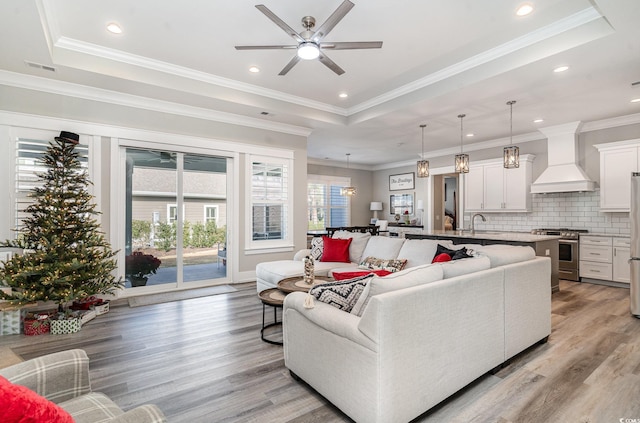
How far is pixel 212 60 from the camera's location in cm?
391

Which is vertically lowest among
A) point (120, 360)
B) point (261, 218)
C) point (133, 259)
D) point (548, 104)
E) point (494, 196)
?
point (120, 360)

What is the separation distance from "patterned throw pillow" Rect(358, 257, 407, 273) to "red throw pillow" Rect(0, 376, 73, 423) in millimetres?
3468

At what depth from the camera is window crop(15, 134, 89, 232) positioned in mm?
3812

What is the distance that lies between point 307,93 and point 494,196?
183 inches

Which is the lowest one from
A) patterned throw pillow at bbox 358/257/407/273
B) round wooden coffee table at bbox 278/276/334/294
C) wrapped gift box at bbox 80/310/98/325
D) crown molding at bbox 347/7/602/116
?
wrapped gift box at bbox 80/310/98/325

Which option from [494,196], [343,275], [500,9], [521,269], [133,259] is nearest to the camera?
[521,269]

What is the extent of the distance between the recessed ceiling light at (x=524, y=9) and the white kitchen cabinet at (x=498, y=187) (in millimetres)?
4103

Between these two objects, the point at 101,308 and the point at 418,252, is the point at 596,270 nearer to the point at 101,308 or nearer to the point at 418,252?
the point at 418,252

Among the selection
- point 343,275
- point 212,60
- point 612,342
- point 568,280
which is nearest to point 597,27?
point 612,342

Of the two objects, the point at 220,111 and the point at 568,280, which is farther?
the point at 568,280

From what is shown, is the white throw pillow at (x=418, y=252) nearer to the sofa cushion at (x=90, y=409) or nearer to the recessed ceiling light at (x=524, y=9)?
the recessed ceiling light at (x=524, y=9)

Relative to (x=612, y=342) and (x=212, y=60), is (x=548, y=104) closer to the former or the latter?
(x=612, y=342)

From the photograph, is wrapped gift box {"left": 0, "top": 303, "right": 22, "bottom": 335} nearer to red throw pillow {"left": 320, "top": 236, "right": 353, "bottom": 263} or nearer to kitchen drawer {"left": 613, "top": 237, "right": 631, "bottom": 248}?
red throw pillow {"left": 320, "top": 236, "right": 353, "bottom": 263}

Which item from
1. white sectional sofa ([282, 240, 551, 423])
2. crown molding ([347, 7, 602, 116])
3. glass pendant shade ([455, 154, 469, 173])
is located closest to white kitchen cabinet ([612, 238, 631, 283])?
glass pendant shade ([455, 154, 469, 173])
